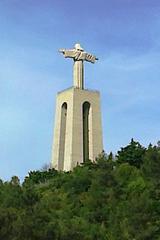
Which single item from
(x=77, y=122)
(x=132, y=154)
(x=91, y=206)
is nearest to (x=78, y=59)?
(x=77, y=122)

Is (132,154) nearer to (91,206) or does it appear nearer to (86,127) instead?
(86,127)

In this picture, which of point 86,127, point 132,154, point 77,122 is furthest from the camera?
point 86,127

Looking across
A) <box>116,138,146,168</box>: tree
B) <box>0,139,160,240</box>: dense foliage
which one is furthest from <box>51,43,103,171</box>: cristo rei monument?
<box>0,139,160,240</box>: dense foliage

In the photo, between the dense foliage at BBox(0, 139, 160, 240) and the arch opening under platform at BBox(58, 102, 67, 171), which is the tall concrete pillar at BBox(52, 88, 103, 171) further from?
the dense foliage at BBox(0, 139, 160, 240)

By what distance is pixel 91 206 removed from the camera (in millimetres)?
32094

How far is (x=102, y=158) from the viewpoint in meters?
36.2

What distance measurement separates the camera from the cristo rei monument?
4916cm

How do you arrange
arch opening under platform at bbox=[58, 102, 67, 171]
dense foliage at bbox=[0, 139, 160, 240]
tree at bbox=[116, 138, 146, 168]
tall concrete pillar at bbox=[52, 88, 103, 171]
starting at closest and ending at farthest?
dense foliage at bbox=[0, 139, 160, 240] → tree at bbox=[116, 138, 146, 168] → tall concrete pillar at bbox=[52, 88, 103, 171] → arch opening under platform at bbox=[58, 102, 67, 171]

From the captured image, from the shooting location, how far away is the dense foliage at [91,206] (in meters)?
24.7

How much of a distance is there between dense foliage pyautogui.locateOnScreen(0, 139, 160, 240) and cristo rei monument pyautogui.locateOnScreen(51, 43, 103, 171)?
32.9 ft

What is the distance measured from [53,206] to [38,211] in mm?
6948

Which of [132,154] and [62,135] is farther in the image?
[62,135]

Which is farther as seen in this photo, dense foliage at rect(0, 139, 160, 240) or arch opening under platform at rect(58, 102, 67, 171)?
arch opening under platform at rect(58, 102, 67, 171)

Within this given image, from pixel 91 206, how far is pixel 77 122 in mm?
18260
